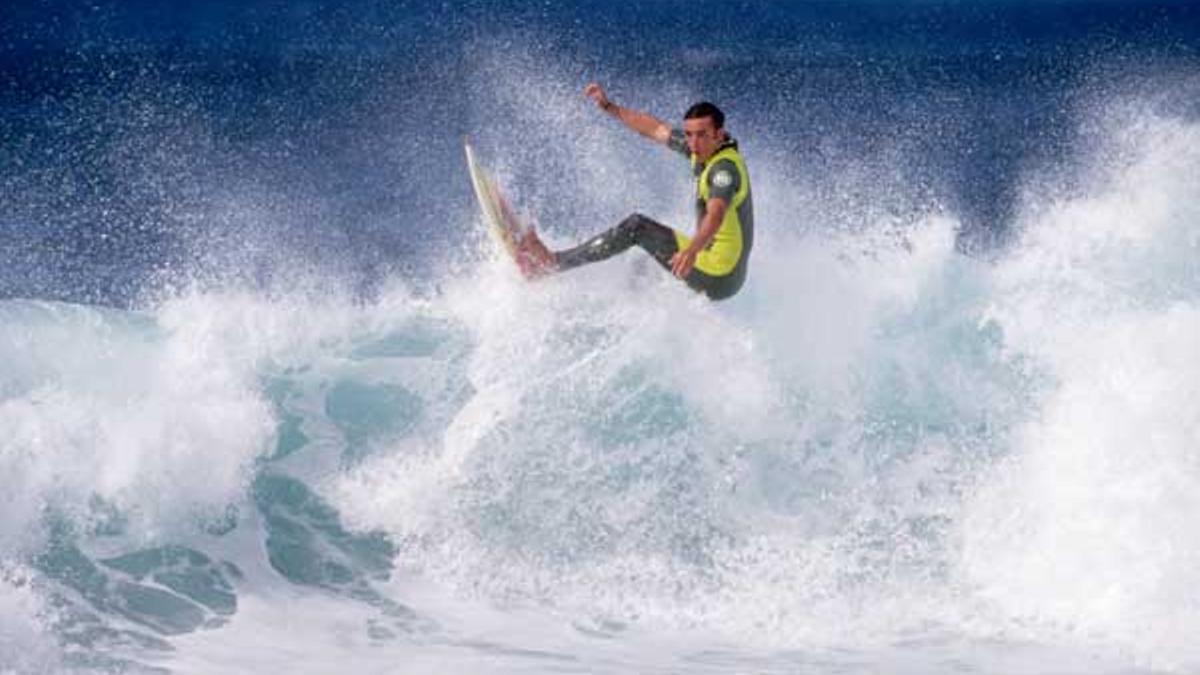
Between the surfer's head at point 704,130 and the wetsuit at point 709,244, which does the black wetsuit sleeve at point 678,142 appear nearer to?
the wetsuit at point 709,244

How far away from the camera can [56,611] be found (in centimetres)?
752

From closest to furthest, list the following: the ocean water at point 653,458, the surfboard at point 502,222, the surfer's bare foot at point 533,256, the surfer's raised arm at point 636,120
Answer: the ocean water at point 653,458 → the surfer's raised arm at point 636,120 → the surfer's bare foot at point 533,256 → the surfboard at point 502,222

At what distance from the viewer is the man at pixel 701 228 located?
27.0 feet

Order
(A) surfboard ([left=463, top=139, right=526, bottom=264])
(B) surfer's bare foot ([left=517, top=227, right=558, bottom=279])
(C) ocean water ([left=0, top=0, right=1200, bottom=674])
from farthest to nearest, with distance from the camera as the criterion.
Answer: (A) surfboard ([left=463, top=139, right=526, bottom=264]), (B) surfer's bare foot ([left=517, top=227, right=558, bottom=279]), (C) ocean water ([left=0, top=0, right=1200, bottom=674])

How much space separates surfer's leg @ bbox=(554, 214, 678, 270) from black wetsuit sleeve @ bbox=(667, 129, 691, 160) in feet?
1.79

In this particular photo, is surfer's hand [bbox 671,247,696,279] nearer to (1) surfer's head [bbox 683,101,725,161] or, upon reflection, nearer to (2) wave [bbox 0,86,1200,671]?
(1) surfer's head [bbox 683,101,725,161]

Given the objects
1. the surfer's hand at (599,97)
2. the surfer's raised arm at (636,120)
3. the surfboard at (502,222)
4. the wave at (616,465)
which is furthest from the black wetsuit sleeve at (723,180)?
the surfboard at (502,222)

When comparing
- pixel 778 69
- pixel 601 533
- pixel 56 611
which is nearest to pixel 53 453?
pixel 56 611

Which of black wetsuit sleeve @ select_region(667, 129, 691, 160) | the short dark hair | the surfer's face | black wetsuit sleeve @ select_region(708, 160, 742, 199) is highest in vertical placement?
black wetsuit sleeve @ select_region(667, 129, 691, 160)

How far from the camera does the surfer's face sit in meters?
8.32

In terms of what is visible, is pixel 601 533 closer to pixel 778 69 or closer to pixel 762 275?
pixel 762 275

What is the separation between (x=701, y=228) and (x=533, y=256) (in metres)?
1.58

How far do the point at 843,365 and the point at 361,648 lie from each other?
15.5 feet

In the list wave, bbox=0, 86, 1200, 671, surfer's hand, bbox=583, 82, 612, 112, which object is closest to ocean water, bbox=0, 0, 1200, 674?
wave, bbox=0, 86, 1200, 671
